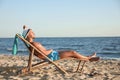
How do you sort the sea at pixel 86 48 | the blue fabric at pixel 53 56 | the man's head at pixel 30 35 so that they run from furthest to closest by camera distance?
the sea at pixel 86 48, the blue fabric at pixel 53 56, the man's head at pixel 30 35

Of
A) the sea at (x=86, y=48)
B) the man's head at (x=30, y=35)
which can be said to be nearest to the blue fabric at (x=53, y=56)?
the man's head at (x=30, y=35)

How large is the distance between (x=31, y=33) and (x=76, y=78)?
1.55 m

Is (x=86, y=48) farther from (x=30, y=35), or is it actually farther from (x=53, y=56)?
(x=30, y=35)

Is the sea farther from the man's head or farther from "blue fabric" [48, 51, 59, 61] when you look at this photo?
the man's head

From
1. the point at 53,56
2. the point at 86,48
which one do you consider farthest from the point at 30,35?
the point at 86,48

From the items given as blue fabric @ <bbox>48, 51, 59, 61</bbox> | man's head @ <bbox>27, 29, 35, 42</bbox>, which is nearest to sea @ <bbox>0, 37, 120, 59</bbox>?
blue fabric @ <bbox>48, 51, 59, 61</bbox>

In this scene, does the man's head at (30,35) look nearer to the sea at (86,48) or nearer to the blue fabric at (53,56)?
the blue fabric at (53,56)

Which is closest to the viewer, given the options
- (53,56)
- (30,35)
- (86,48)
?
(30,35)

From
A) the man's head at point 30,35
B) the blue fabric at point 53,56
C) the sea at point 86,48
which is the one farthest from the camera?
the sea at point 86,48

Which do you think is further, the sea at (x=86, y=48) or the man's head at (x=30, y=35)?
the sea at (x=86, y=48)

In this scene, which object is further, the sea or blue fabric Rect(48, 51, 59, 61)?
the sea

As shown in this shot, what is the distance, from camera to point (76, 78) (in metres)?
5.90

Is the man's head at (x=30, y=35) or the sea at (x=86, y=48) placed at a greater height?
the man's head at (x=30, y=35)

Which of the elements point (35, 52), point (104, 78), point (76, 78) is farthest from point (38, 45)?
point (104, 78)
